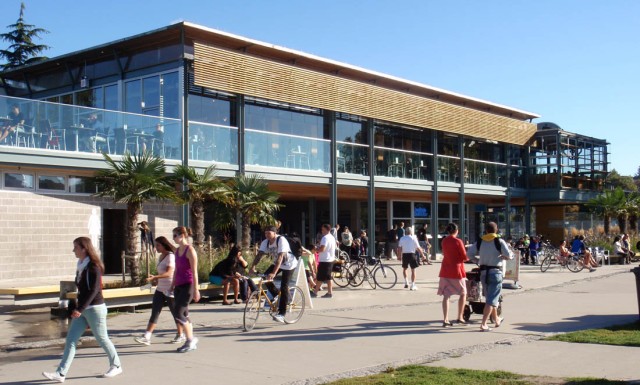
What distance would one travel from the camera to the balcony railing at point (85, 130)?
1764cm

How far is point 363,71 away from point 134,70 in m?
9.56

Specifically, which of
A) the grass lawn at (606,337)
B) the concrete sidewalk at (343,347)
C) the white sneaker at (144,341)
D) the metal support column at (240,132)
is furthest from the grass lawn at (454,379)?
the metal support column at (240,132)

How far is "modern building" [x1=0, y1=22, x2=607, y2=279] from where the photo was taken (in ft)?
62.8

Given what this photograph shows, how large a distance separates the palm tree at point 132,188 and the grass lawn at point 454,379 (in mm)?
8999

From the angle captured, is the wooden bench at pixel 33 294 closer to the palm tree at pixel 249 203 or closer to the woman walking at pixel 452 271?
the palm tree at pixel 249 203

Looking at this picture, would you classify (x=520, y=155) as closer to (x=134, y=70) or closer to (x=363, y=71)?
(x=363, y=71)

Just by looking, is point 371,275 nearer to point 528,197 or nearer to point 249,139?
point 249,139

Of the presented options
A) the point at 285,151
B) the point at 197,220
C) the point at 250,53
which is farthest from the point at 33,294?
the point at 250,53

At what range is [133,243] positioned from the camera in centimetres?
1556

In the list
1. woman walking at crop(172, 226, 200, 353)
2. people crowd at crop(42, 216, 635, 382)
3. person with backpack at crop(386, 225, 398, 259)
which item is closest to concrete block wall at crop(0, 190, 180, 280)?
people crowd at crop(42, 216, 635, 382)

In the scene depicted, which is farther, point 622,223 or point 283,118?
point 622,223

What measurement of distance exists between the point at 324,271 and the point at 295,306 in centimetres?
354

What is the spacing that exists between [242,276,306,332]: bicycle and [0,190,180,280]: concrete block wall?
971 centimetres

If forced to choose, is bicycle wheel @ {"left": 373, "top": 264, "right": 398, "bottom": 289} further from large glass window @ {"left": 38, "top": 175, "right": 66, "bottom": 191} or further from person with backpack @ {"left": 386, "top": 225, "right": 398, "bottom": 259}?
person with backpack @ {"left": 386, "top": 225, "right": 398, "bottom": 259}
